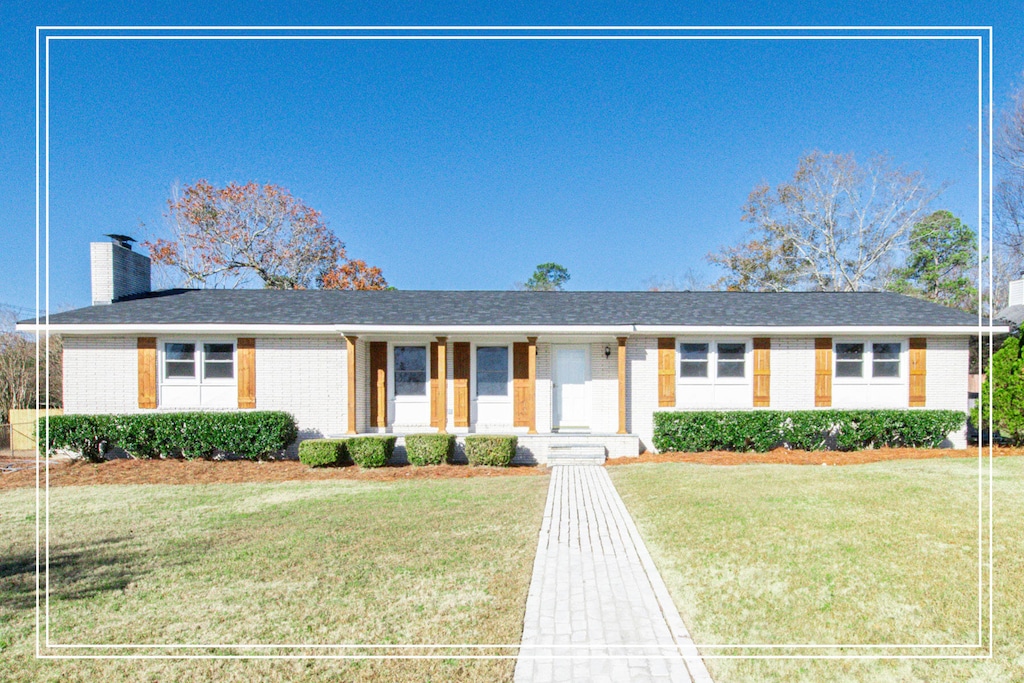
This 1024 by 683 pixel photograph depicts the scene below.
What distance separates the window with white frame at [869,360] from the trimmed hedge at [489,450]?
28.6ft


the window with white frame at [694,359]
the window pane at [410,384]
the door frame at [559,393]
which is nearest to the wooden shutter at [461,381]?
the window pane at [410,384]

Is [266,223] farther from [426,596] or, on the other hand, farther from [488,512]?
[426,596]

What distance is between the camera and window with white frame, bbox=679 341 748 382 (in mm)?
14297

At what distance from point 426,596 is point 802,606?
3159 millimetres

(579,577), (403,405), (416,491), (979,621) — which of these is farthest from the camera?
(403,405)

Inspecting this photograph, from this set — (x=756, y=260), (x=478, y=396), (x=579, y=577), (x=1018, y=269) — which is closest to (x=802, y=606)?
(x=579, y=577)

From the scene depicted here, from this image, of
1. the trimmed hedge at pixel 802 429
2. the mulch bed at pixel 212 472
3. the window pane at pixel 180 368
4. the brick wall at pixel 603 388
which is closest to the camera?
the mulch bed at pixel 212 472

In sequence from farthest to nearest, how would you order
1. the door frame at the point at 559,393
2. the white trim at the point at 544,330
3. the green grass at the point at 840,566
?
the door frame at the point at 559,393 < the white trim at the point at 544,330 < the green grass at the point at 840,566

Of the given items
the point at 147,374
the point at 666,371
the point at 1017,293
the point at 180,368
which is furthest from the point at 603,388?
the point at 1017,293

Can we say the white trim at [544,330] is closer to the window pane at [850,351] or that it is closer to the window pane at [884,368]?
the window pane at [850,351]

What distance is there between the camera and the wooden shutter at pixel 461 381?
1462 centimetres

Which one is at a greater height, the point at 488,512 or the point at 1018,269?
the point at 1018,269

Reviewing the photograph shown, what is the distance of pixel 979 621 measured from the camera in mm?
4062

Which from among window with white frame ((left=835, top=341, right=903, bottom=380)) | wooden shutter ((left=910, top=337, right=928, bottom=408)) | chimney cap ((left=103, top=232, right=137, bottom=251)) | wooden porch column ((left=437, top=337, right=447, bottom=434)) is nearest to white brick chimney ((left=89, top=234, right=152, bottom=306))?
chimney cap ((left=103, top=232, right=137, bottom=251))
